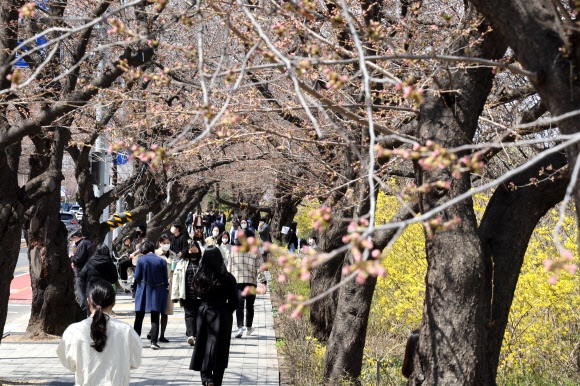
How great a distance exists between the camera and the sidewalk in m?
11.0

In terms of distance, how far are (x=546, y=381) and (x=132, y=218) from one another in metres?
12.2

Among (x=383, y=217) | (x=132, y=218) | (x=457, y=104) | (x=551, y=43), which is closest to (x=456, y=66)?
(x=457, y=104)

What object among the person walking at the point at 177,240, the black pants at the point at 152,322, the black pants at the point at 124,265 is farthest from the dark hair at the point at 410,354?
the person walking at the point at 177,240

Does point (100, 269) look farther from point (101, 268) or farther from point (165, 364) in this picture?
point (165, 364)

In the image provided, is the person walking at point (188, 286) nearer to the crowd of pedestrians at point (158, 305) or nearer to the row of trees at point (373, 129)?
the crowd of pedestrians at point (158, 305)

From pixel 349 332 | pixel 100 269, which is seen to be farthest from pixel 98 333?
pixel 100 269

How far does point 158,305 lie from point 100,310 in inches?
275

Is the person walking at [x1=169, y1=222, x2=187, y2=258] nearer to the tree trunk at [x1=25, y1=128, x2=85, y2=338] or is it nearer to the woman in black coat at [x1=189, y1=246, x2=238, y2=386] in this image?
the tree trunk at [x1=25, y1=128, x2=85, y2=338]

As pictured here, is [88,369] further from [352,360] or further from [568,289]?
[568,289]

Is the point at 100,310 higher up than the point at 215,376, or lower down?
higher up

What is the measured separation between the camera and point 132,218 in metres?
20.3

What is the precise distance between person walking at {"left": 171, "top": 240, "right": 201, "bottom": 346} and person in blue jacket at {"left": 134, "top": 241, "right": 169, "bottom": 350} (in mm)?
364

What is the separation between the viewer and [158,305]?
13.4 metres

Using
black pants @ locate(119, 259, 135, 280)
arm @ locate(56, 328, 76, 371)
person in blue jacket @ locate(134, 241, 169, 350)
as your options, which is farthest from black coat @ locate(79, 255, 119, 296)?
arm @ locate(56, 328, 76, 371)
